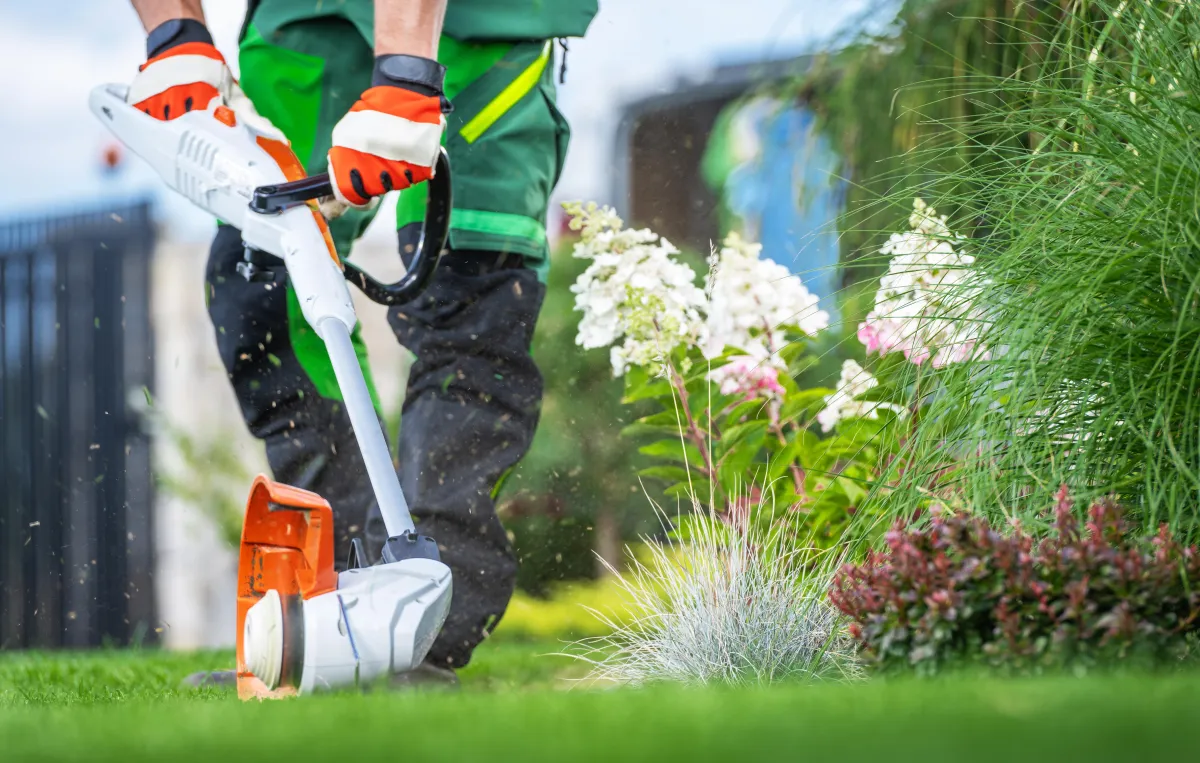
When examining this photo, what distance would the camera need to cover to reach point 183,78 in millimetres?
2031

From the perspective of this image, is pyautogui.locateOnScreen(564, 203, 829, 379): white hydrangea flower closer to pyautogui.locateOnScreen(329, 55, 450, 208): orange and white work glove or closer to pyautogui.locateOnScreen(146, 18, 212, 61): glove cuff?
pyautogui.locateOnScreen(329, 55, 450, 208): orange and white work glove

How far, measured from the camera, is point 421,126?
1.80m

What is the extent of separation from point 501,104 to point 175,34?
1.87 ft

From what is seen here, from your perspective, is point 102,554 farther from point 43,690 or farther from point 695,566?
point 695,566

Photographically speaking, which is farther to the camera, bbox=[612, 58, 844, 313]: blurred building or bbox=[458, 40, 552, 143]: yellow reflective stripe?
bbox=[612, 58, 844, 313]: blurred building

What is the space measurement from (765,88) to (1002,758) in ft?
11.6

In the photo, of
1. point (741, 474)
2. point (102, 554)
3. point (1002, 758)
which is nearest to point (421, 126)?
point (741, 474)

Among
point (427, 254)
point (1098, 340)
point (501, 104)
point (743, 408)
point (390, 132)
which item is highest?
point (501, 104)

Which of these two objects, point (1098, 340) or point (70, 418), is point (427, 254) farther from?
point (70, 418)

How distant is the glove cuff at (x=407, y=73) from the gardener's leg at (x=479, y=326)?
37 centimetres

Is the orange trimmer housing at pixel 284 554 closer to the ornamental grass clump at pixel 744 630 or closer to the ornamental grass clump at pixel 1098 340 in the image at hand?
the ornamental grass clump at pixel 744 630

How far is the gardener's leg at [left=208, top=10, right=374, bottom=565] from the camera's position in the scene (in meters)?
2.19

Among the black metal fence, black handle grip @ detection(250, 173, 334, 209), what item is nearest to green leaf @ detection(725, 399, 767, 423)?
black handle grip @ detection(250, 173, 334, 209)

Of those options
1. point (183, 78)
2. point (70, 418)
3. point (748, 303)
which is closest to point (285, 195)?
point (183, 78)
